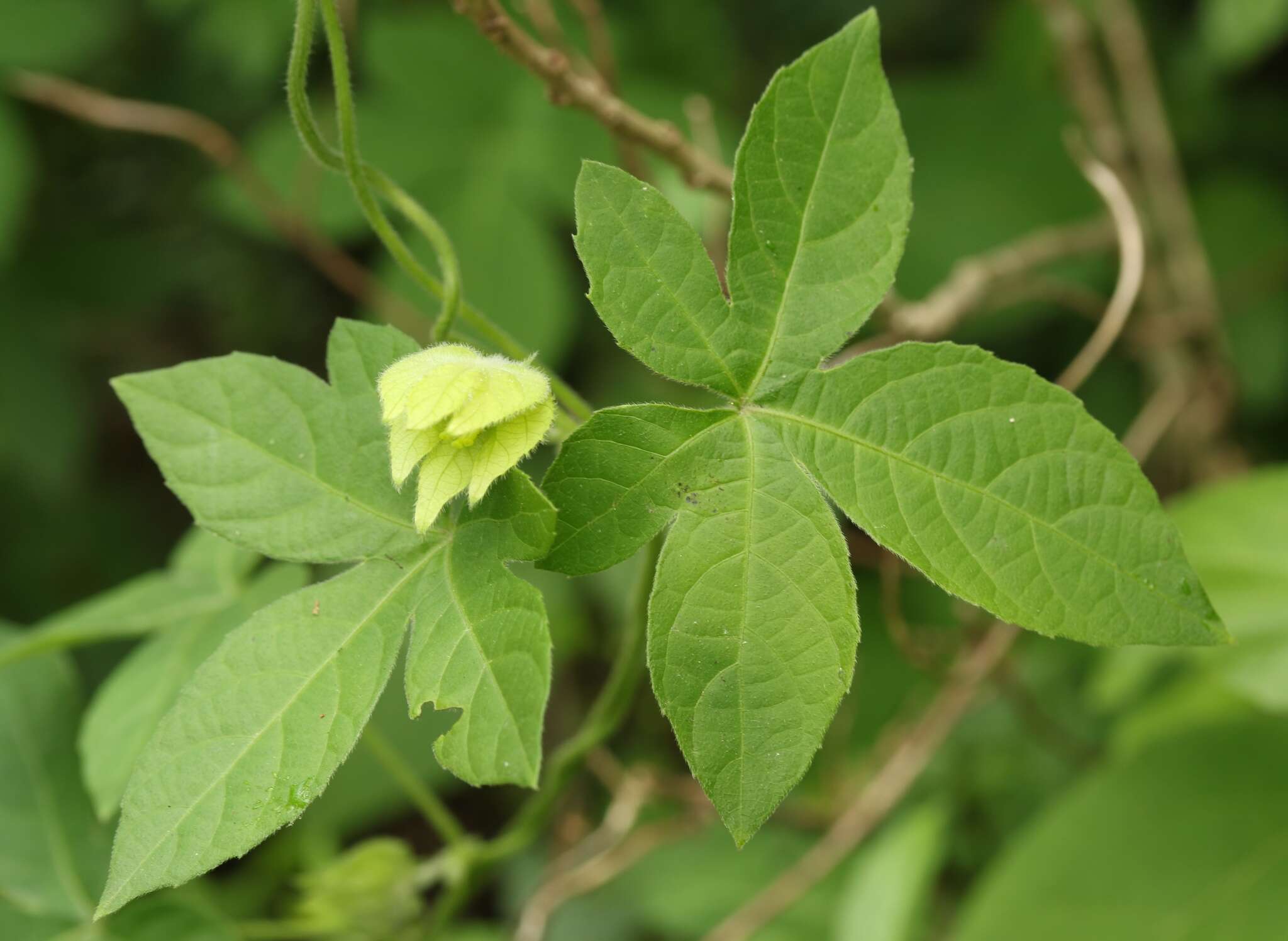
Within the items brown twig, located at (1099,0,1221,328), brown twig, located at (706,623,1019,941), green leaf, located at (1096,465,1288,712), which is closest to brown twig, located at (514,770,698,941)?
brown twig, located at (706,623,1019,941)

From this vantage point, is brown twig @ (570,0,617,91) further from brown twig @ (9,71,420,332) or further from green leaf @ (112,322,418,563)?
green leaf @ (112,322,418,563)

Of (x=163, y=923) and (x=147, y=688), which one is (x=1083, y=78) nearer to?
(x=147, y=688)

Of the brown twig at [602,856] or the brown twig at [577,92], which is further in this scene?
the brown twig at [602,856]

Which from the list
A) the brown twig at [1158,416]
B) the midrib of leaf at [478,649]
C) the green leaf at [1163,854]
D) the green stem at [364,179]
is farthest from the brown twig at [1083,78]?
the midrib of leaf at [478,649]

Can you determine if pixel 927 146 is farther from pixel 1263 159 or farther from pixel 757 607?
pixel 757 607

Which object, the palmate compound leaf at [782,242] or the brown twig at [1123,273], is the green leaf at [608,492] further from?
the brown twig at [1123,273]
